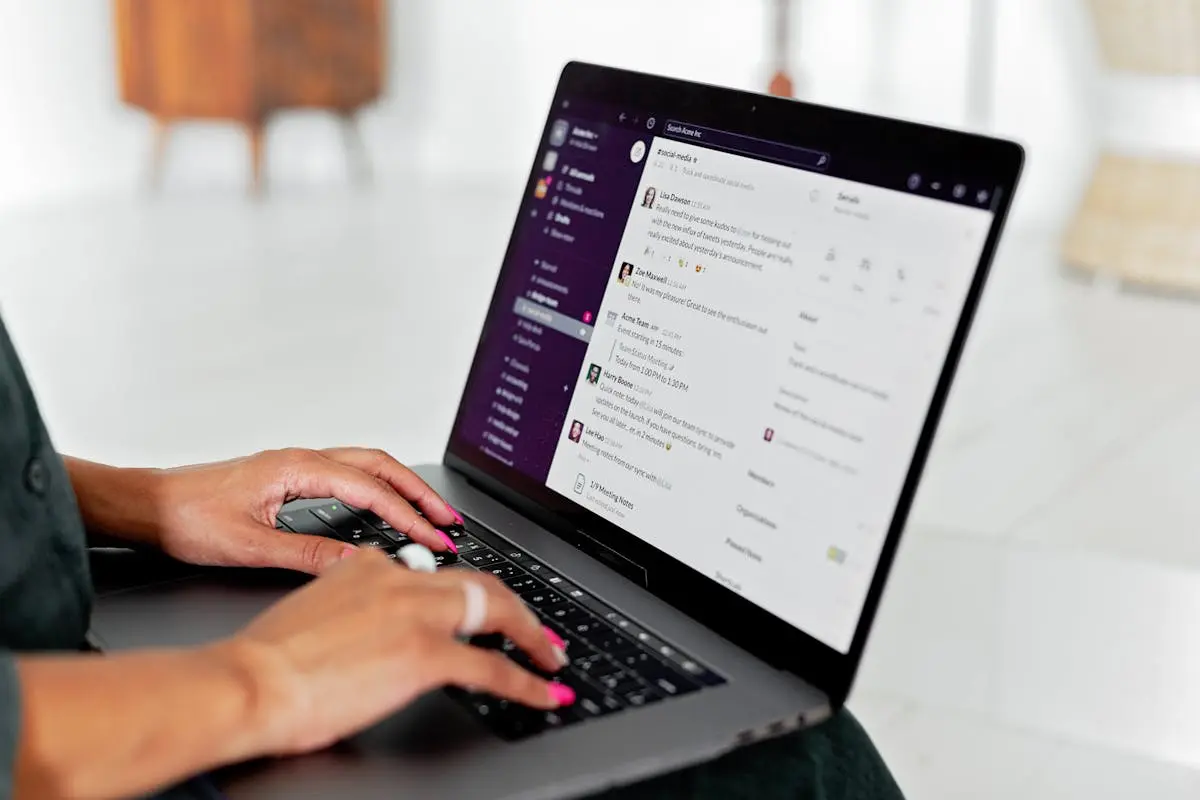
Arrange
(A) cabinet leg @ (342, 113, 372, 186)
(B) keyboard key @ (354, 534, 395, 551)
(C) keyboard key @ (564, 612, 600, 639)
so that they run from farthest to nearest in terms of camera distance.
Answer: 1. (A) cabinet leg @ (342, 113, 372, 186)
2. (B) keyboard key @ (354, 534, 395, 551)
3. (C) keyboard key @ (564, 612, 600, 639)

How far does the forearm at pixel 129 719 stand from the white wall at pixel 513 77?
150 inches

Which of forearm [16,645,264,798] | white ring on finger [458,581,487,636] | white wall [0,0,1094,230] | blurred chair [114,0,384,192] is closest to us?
forearm [16,645,264,798]

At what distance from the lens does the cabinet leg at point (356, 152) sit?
5160mm

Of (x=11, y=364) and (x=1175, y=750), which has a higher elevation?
(x=11, y=364)

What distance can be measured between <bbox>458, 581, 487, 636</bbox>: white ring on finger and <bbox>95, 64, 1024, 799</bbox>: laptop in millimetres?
47

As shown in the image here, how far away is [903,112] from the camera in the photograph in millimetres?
4320

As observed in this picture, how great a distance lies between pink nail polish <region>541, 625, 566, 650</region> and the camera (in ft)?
2.24

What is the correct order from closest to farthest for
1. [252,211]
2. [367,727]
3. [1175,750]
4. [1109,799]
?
[367,727]
[1109,799]
[1175,750]
[252,211]

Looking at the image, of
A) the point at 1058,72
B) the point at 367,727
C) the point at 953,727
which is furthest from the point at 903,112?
the point at 367,727

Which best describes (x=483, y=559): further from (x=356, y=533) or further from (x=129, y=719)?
(x=129, y=719)

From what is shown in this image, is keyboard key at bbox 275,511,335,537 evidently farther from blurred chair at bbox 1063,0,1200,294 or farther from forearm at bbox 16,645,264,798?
blurred chair at bbox 1063,0,1200,294

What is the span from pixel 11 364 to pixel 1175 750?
4.72ft

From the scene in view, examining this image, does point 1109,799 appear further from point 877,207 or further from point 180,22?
point 180,22

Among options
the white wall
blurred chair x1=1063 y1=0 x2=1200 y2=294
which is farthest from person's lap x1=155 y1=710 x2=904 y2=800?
the white wall
